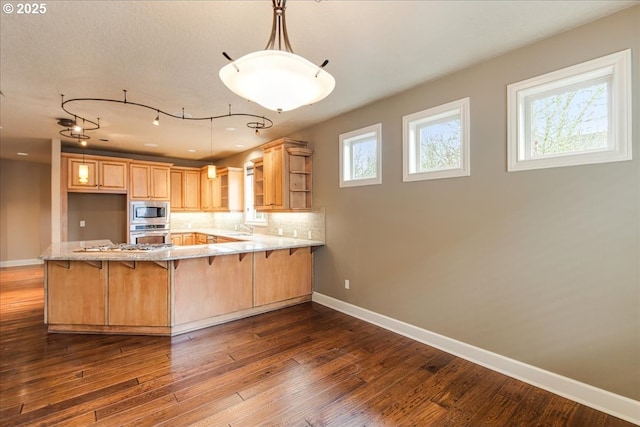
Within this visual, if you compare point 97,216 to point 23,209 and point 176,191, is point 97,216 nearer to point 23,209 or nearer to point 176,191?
point 176,191

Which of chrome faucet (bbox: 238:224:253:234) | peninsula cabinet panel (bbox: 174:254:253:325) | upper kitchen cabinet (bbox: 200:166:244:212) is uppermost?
upper kitchen cabinet (bbox: 200:166:244:212)

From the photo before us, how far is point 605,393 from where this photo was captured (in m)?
2.05

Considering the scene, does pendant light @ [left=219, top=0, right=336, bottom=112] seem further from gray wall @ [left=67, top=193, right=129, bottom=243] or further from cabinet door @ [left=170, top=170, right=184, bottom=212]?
cabinet door @ [left=170, top=170, right=184, bottom=212]

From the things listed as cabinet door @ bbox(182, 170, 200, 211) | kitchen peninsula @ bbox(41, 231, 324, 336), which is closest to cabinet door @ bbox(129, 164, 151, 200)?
cabinet door @ bbox(182, 170, 200, 211)

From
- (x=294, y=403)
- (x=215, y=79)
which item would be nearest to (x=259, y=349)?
(x=294, y=403)

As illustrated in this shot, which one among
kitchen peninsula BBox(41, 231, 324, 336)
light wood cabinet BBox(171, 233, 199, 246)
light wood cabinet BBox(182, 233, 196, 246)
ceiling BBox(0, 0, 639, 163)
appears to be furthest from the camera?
light wood cabinet BBox(182, 233, 196, 246)

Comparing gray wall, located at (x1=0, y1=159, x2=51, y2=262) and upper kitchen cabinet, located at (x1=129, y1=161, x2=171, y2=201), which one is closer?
upper kitchen cabinet, located at (x1=129, y1=161, x2=171, y2=201)

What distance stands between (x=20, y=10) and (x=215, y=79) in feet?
4.54

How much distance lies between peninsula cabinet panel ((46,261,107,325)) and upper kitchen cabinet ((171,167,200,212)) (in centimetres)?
379

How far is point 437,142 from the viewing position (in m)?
3.12

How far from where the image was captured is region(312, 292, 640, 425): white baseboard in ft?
6.53

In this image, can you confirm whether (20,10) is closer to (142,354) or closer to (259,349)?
(142,354)

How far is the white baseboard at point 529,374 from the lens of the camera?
199 centimetres

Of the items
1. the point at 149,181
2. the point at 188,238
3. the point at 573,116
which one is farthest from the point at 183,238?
the point at 573,116
